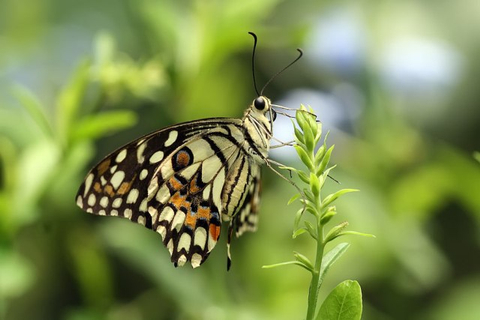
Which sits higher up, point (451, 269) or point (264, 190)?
point (264, 190)

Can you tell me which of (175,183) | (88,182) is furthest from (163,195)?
(88,182)

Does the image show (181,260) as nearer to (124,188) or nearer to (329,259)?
(124,188)

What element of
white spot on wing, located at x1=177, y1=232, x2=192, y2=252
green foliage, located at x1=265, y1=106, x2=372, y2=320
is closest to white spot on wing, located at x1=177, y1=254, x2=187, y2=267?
white spot on wing, located at x1=177, y1=232, x2=192, y2=252

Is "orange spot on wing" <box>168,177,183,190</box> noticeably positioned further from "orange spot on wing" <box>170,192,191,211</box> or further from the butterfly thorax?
the butterfly thorax

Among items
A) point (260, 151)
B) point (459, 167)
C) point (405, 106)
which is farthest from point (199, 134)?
point (405, 106)

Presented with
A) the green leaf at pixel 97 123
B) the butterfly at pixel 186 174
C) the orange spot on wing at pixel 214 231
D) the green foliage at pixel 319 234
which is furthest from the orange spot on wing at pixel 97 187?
the green foliage at pixel 319 234

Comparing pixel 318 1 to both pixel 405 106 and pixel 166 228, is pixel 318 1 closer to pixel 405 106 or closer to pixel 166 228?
pixel 405 106

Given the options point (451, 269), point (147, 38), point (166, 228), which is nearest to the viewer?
point (166, 228)

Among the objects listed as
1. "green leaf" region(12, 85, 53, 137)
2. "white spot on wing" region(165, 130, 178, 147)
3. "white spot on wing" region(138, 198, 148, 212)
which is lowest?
"white spot on wing" region(138, 198, 148, 212)
